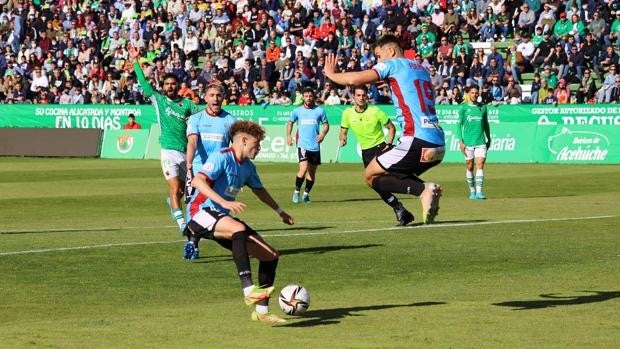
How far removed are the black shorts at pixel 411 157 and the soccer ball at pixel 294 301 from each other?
8.58 feet

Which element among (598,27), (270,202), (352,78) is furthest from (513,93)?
(270,202)

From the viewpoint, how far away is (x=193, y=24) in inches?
2012

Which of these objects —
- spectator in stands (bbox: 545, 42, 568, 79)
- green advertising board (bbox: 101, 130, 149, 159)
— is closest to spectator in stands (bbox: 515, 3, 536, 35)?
spectator in stands (bbox: 545, 42, 568, 79)

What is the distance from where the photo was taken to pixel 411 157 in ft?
40.4

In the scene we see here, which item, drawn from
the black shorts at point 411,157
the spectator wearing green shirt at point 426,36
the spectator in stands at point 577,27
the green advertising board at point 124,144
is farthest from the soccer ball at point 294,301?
the green advertising board at point 124,144

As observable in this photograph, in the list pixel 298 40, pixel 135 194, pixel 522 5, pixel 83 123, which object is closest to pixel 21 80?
pixel 83 123

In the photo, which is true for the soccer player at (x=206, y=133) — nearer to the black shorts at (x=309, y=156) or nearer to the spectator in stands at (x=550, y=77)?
the black shorts at (x=309, y=156)

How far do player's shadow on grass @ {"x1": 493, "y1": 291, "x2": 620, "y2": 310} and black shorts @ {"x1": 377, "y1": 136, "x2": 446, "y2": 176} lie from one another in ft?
5.79

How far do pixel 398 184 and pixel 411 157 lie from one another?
14.1 inches

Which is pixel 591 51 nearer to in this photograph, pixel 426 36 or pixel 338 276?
pixel 426 36

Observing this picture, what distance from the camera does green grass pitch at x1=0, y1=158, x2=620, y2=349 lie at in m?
9.53

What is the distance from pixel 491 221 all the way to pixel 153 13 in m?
36.1

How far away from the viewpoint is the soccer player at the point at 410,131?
39.3 feet

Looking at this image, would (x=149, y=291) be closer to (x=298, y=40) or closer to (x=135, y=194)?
(x=135, y=194)
